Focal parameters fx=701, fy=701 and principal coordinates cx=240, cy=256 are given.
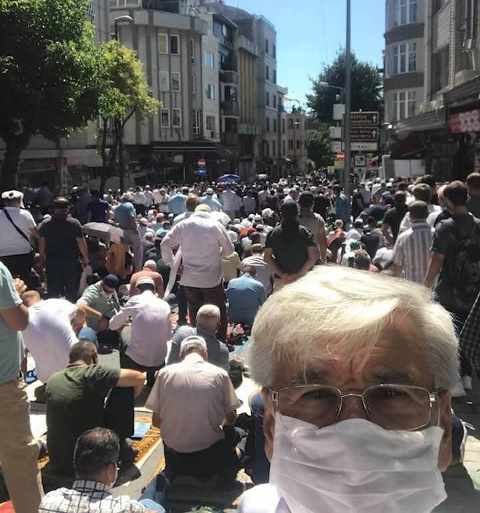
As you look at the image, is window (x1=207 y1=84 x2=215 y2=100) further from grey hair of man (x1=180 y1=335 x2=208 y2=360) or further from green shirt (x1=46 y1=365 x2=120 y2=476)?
green shirt (x1=46 y1=365 x2=120 y2=476)

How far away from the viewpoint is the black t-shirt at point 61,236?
29.0 ft

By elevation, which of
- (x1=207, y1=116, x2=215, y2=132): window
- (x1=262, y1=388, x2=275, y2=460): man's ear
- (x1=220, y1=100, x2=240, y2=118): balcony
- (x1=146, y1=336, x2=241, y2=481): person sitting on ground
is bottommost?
(x1=146, y1=336, x2=241, y2=481): person sitting on ground

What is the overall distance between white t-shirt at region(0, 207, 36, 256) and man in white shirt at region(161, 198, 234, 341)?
2.29m

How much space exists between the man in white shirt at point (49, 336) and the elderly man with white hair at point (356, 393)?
455 cm

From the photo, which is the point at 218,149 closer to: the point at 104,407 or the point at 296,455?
the point at 104,407

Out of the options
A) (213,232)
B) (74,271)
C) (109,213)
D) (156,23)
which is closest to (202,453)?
(213,232)

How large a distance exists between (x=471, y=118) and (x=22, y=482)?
36.6 feet

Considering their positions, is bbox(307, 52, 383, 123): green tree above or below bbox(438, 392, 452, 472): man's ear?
above

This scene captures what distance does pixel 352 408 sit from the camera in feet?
4.76

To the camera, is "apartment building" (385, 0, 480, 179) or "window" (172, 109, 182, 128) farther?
"window" (172, 109, 182, 128)

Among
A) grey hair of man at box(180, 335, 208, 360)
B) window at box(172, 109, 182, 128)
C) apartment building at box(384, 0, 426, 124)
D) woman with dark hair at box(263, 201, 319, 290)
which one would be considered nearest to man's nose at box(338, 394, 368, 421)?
grey hair of man at box(180, 335, 208, 360)

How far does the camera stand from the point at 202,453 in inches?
189

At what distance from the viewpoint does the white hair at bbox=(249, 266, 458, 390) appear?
1470 mm

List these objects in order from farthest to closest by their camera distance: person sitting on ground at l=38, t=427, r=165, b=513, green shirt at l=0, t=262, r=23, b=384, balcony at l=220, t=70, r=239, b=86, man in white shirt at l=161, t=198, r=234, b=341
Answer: balcony at l=220, t=70, r=239, b=86
man in white shirt at l=161, t=198, r=234, b=341
green shirt at l=0, t=262, r=23, b=384
person sitting on ground at l=38, t=427, r=165, b=513
